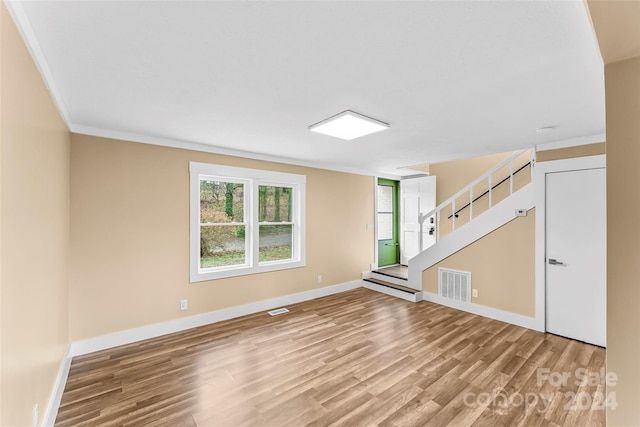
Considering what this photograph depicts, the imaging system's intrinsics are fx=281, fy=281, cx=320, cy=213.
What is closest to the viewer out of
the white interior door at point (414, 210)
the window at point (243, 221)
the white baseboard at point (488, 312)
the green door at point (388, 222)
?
the white baseboard at point (488, 312)

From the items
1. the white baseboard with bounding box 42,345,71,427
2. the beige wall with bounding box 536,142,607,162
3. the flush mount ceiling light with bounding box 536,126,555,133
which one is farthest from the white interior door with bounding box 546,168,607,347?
the white baseboard with bounding box 42,345,71,427

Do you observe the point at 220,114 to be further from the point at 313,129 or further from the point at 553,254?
the point at 553,254

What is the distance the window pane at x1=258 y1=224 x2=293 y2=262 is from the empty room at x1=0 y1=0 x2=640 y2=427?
0.05 metres

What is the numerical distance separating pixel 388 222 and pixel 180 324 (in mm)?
4773

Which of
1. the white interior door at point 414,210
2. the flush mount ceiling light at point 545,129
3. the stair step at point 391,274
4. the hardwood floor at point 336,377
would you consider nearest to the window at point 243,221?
the hardwood floor at point 336,377

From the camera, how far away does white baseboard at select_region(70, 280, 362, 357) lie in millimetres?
3033

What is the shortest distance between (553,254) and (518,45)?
307 centimetres

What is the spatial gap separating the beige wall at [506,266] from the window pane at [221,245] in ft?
11.4

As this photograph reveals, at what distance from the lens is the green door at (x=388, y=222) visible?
256 inches

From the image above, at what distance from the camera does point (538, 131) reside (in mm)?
3080

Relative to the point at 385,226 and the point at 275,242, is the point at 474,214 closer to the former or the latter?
the point at 385,226

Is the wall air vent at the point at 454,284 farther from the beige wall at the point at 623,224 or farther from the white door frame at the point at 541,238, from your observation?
the beige wall at the point at 623,224

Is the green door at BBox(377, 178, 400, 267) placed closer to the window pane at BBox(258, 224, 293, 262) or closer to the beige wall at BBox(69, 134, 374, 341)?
the window pane at BBox(258, 224, 293, 262)

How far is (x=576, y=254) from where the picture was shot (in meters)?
3.36
